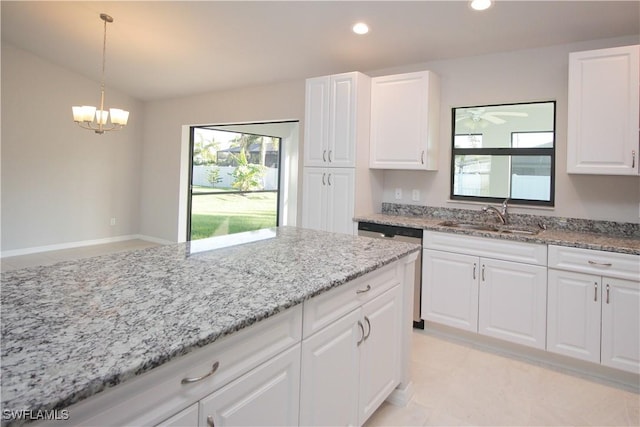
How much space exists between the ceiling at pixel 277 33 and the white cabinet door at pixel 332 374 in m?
2.46

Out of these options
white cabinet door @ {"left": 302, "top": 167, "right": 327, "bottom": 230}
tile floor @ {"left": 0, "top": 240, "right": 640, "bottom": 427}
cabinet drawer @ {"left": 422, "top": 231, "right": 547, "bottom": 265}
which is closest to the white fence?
white cabinet door @ {"left": 302, "top": 167, "right": 327, "bottom": 230}

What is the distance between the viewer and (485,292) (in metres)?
2.95

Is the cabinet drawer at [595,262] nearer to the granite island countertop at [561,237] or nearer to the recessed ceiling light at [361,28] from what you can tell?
the granite island countertop at [561,237]

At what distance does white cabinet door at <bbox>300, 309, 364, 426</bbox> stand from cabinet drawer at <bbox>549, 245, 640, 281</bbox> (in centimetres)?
169

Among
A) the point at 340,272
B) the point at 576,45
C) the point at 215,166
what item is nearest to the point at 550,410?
the point at 340,272

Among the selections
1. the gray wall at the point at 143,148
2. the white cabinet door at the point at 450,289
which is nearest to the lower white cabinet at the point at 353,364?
the white cabinet door at the point at 450,289

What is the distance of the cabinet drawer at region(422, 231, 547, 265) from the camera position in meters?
2.73

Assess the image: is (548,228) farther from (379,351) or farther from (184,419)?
(184,419)

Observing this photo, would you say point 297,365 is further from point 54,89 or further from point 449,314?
point 54,89

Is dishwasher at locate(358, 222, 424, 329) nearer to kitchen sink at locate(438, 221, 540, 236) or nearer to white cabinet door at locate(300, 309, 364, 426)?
kitchen sink at locate(438, 221, 540, 236)

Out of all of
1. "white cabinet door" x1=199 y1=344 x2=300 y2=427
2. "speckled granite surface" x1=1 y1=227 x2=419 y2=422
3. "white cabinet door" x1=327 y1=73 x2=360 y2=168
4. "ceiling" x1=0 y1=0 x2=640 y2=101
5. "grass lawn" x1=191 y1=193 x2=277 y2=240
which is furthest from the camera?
"grass lawn" x1=191 y1=193 x2=277 y2=240

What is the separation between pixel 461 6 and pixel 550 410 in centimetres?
270

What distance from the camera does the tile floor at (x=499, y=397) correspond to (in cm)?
213

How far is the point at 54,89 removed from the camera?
18.7 feet
